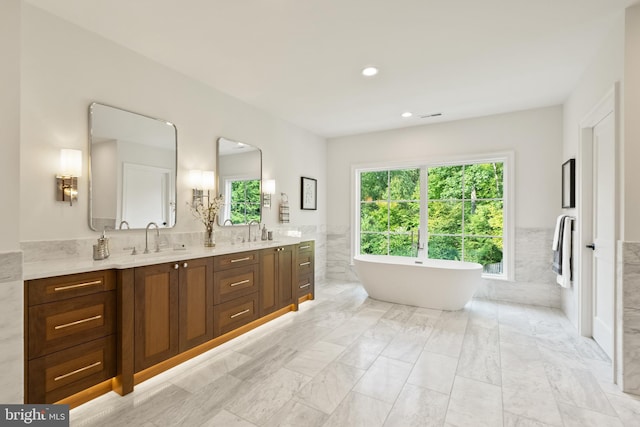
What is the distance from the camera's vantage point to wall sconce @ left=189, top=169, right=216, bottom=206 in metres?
3.12

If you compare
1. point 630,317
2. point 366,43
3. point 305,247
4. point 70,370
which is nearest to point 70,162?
point 70,370

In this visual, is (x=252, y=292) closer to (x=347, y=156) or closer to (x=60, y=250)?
(x=60, y=250)

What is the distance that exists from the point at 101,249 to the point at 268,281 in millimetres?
1597

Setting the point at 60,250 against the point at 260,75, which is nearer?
the point at 60,250

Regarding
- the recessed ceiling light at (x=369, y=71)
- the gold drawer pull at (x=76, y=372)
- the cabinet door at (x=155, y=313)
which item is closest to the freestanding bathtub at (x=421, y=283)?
the recessed ceiling light at (x=369, y=71)

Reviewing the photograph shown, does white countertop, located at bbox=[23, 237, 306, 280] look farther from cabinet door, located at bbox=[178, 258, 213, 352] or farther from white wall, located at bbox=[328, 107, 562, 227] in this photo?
white wall, located at bbox=[328, 107, 562, 227]

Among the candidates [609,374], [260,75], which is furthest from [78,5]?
[609,374]

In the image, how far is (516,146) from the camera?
13.5 feet

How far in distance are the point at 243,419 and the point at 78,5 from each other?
9.62ft

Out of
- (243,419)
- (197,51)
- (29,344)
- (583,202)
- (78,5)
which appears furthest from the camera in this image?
(583,202)

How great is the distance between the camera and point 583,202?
2910 mm

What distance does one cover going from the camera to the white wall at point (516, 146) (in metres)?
3.91

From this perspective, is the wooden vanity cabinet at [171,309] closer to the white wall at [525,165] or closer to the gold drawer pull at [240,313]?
the gold drawer pull at [240,313]

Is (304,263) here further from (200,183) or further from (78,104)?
(78,104)
